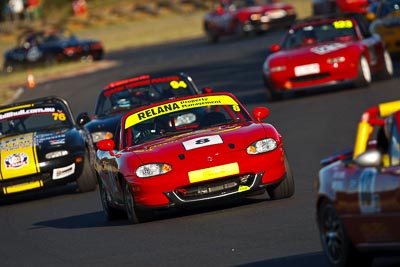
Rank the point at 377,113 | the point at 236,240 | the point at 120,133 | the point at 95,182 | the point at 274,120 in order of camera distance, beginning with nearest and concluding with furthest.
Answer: the point at 377,113 → the point at 236,240 → the point at 120,133 → the point at 95,182 → the point at 274,120

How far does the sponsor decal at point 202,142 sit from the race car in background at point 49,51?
34.5 metres

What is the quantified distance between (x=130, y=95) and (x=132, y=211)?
6.88m

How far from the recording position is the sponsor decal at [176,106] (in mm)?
13422

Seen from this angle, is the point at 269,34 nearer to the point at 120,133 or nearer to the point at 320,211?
the point at 120,133

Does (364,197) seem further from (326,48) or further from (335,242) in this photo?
(326,48)

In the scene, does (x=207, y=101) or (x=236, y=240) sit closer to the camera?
(x=236, y=240)

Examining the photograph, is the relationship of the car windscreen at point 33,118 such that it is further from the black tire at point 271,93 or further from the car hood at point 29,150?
the black tire at point 271,93

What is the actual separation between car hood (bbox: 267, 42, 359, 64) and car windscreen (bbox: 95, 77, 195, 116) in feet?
17.1

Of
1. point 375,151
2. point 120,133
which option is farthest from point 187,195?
point 375,151

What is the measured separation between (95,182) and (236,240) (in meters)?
6.29

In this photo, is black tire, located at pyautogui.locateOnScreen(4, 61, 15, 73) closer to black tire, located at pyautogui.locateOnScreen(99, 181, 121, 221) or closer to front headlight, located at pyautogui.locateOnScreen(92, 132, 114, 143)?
front headlight, located at pyautogui.locateOnScreen(92, 132, 114, 143)

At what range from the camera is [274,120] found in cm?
2178

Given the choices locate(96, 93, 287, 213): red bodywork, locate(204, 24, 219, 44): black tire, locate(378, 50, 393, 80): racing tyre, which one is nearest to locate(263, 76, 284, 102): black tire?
locate(378, 50, 393, 80): racing tyre

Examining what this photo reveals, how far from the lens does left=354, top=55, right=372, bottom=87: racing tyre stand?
23.6m
